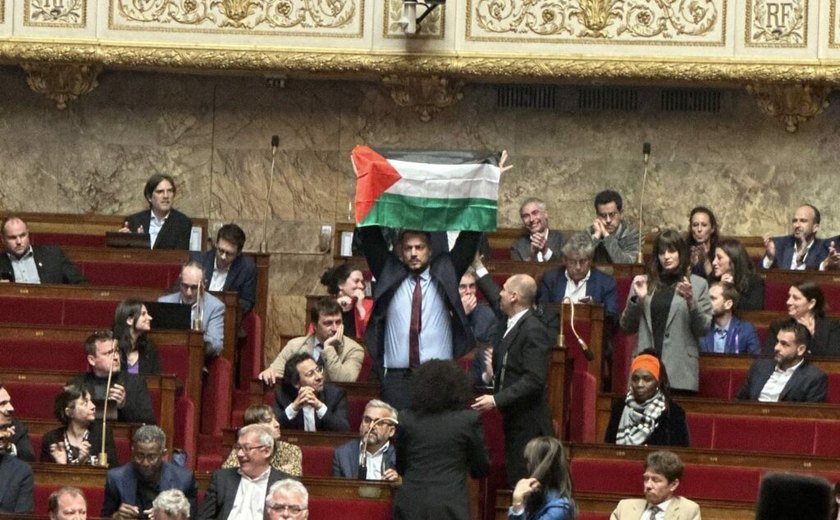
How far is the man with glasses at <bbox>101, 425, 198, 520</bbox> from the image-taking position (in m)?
6.40

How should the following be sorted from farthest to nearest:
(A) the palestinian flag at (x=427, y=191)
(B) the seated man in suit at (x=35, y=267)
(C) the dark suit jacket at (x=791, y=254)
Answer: (C) the dark suit jacket at (x=791, y=254), (B) the seated man in suit at (x=35, y=267), (A) the palestinian flag at (x=427, y=191)

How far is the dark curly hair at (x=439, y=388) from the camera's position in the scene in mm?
6270

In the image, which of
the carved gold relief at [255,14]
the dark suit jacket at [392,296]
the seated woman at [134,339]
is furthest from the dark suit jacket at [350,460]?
the carved gold relief at [255,14]

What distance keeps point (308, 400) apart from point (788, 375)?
1.99 meters

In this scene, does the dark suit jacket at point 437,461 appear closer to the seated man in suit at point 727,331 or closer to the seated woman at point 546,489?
the seated woman at point 546,489

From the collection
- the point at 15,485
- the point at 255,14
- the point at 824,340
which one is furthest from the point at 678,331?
the point at 255,14

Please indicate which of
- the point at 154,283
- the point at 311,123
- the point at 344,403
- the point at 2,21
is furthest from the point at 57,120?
the point at 344,403

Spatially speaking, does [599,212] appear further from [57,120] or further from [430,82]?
[57,120]

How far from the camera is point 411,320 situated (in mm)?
7156

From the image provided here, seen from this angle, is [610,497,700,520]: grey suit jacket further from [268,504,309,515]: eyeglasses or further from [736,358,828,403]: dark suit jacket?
[736,358,828,403]: dark suit jacket

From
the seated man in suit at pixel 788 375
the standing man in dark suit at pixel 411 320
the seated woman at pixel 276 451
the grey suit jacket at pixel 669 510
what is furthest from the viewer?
the seated man in suit at pixel 788 375

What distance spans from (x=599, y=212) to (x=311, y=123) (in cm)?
239

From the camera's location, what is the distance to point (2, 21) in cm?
1076

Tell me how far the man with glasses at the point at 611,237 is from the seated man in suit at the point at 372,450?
306 centimetres
